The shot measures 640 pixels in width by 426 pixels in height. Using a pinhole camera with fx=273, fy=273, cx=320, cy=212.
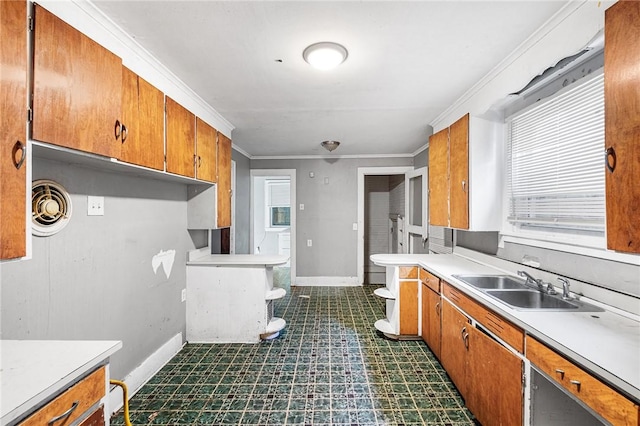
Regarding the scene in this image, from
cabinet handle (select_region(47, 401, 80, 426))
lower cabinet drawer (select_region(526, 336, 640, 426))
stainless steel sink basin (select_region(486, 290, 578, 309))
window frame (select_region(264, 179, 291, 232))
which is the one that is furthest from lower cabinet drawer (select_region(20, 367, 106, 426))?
window frame (select_region(264, 179, 291, 232))

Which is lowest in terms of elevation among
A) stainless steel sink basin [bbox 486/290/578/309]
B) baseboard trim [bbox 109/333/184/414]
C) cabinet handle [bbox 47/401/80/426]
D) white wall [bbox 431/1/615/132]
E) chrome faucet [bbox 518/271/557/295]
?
baseboard trim [bbox 109/333/184/414]

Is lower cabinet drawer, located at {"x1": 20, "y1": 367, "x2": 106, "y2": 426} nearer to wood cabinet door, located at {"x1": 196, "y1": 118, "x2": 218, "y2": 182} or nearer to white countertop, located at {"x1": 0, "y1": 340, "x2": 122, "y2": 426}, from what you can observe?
white countertop, located at {"x1": 0, "y1": 340, "x2": 122, "y2": 426}

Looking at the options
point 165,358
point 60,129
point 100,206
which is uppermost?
point 60,129

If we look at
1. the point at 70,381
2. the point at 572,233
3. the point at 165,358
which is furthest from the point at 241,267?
the point at 572,233

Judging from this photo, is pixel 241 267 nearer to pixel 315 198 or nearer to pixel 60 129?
pixel 60 129

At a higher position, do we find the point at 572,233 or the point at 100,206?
the point at 100,206

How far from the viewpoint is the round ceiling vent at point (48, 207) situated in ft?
4.46

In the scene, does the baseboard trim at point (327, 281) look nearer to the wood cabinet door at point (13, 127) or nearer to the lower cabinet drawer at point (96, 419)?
the lower cabinet drawer at point (96, 419)

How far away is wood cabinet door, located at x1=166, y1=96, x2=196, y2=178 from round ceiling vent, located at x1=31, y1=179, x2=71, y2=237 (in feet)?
2.10

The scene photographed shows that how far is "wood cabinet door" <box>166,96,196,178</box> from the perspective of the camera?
204cm

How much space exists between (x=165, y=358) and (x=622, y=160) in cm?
327

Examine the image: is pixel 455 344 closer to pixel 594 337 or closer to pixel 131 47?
pixel 594 337

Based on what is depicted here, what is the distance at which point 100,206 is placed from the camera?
178cm

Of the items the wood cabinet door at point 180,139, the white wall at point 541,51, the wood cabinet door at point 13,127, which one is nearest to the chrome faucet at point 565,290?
the white wall at point 541,51
